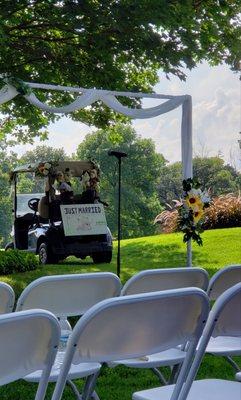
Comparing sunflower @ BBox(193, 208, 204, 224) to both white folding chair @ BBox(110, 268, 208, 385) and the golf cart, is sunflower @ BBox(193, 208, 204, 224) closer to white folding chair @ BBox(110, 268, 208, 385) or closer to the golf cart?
white folding chair @ BBox(110, 268, 208, 385)

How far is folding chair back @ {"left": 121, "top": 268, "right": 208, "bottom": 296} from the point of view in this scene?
8.93ft

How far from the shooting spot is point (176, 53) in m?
9.42

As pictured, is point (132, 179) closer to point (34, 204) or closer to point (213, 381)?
point (34, 204)

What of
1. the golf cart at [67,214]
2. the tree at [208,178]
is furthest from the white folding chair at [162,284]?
the tree at [208,178]

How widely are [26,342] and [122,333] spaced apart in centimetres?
35

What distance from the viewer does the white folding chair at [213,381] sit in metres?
2.04

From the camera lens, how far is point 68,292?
8.48 ft

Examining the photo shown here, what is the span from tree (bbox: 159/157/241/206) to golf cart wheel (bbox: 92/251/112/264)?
24.1 metres

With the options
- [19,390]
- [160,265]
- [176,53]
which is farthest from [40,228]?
[19,390]

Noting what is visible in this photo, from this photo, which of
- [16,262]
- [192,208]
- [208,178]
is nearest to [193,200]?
[192,208]

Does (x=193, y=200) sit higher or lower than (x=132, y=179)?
lower

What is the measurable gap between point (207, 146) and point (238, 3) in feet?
96.6

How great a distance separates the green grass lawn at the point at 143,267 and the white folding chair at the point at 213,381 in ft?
4.81

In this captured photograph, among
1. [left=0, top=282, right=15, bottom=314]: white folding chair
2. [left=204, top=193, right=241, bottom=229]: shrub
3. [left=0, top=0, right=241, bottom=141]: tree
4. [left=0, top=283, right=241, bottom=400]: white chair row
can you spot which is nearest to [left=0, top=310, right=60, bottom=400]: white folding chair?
[left=0, top=283, right=241, bottom=400]: white chair row
